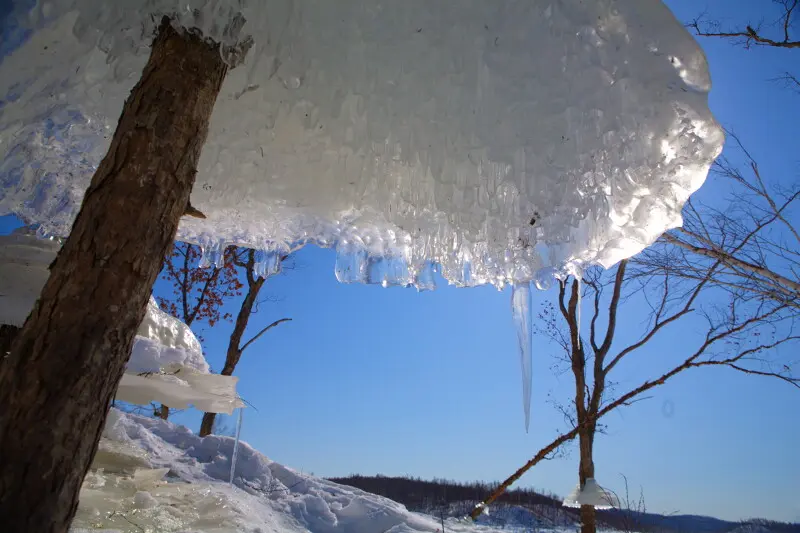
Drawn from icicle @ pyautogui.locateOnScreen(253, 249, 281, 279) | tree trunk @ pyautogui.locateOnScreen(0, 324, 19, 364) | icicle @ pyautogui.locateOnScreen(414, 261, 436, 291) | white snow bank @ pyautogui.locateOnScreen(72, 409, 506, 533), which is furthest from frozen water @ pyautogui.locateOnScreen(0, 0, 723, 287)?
white snow bank @ pyautogui.locateOnScreen(72, 409, 506, 533)

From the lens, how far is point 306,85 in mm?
2684

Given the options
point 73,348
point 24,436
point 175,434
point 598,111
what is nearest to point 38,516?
point 24,436

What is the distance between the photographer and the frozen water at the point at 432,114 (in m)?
2.23

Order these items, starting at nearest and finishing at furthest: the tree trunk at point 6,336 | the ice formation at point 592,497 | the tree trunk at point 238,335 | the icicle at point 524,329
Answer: the icicle at point 524,329 → the tree trunk at point 6,336 → the ice formation at point 592,497 → the tree trunk at point 238,335

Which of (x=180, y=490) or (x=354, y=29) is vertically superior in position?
(x=354, y=29)

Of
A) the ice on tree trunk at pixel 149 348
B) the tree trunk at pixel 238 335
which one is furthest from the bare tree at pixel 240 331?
the ice on tree trunk at pixel 149 348

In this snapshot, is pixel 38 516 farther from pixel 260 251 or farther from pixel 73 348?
pixel 260 251

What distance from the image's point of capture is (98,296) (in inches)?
60.0

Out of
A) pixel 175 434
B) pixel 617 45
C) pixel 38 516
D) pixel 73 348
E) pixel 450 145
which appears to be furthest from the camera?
pixel 175 434

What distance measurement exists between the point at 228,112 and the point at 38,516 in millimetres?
2450

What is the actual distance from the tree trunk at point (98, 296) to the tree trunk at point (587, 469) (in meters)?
6.77

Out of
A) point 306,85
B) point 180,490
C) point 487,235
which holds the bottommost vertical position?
point 180,490

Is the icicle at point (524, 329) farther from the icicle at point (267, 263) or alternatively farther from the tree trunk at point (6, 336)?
the tree trunk at point (6, 336)

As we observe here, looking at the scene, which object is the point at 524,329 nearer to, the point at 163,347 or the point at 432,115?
the point at 432,115
